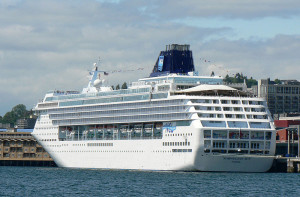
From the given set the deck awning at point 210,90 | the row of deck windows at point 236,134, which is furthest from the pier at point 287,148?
the deck awning at point 210,90

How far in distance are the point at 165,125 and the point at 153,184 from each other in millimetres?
18781

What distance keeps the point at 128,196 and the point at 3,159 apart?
90188mm

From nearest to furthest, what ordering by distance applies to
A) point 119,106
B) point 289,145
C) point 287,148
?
point 119,106
point 289,145
point 287,148

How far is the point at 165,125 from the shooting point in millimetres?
110062

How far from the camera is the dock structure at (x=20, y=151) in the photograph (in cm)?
16612

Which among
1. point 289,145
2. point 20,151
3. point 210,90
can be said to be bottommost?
point 20,151

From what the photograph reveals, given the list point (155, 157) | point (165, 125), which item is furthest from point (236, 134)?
point (155, 157)

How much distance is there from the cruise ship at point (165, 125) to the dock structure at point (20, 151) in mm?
30729

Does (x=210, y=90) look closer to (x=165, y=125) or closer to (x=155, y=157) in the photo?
(x=165, y=125)

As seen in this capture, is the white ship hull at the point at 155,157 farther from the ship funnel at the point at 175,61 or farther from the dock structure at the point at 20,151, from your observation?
the dock structure at the point at 20,151

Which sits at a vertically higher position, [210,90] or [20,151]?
[210,90]

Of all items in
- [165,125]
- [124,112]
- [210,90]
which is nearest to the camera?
[210,90]

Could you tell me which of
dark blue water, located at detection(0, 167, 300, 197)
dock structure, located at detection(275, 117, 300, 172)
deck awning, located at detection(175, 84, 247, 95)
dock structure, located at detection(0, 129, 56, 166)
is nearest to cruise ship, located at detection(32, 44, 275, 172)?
deck awning, located at detection(175, 84, 247, 95)

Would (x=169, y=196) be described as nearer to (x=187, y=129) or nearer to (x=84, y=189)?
(x=84, y=189)
